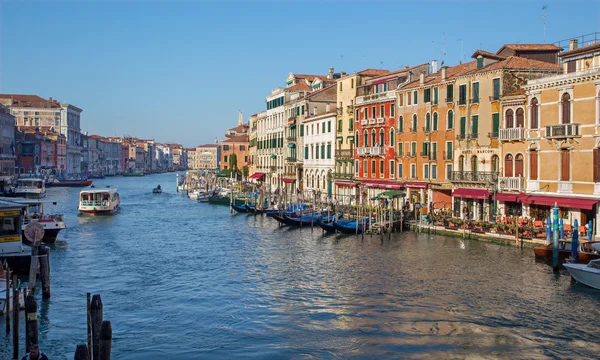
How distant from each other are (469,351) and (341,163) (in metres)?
29.0

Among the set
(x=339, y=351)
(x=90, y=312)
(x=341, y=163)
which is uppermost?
(x=341, y=163)

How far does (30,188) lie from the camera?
2141 inches

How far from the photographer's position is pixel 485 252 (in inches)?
898

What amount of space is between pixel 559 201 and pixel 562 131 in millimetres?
2481

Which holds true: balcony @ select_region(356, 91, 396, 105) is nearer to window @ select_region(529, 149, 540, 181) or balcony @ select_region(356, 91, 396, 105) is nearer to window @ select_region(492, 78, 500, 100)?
window @ select_region(492, 78, 500, 100)

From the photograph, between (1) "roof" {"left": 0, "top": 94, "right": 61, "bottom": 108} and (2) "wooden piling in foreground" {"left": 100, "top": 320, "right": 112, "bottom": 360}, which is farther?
(1) "roof" {"left": 0, "top": 94, "right": 61, "bottom": 108}

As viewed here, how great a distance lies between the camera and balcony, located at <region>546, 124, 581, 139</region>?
22500mm

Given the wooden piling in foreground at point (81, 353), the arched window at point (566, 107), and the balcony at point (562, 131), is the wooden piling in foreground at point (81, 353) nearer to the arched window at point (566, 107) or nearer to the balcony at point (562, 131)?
the balcony at point (562, 131)

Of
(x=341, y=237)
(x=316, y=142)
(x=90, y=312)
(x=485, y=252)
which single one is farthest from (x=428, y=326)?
(x=316, y=142)

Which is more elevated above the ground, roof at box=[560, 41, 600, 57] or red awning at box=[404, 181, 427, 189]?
roof at box=[560, 41, 600, 57]

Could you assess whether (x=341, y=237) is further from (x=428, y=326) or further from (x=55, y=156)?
(x=55, y=156)

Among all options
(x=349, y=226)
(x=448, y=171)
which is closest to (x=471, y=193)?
(x=448, y=171)

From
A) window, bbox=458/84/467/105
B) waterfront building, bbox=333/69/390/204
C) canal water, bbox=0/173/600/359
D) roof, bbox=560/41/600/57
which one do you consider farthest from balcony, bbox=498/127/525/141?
waterfront building, bbox=333/69/390/204

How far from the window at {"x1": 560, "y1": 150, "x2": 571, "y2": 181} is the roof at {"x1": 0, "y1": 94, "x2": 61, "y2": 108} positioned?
98.6 m
